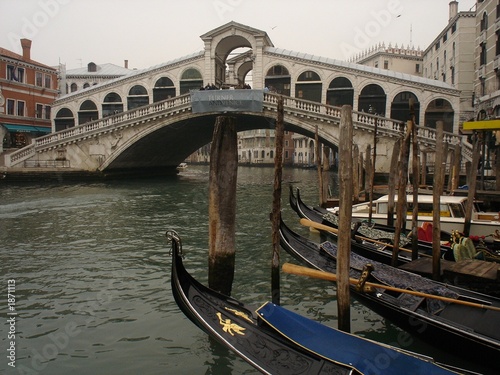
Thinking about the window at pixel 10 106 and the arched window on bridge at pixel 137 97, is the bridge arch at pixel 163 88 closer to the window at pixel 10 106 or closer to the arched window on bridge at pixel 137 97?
the arched window on bridge at pixel 137 97

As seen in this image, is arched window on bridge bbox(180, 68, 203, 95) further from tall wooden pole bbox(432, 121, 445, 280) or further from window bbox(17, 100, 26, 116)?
tall wooden pole bbox(432, 121, 445, 280)

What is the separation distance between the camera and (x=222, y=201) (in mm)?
4051

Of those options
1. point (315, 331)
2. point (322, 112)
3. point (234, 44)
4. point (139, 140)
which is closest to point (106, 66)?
point (234, 44)

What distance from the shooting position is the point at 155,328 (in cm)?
416

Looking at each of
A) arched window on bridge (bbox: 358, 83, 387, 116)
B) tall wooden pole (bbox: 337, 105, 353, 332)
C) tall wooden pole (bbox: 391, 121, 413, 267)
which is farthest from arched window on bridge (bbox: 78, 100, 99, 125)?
tall wooden pole (bbox: 337, 105, 353, 332)

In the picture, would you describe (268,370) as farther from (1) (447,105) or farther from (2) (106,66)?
(2) (106,66)

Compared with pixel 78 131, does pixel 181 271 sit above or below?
below

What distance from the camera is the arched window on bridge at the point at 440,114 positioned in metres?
19.5

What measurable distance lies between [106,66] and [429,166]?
101 feet

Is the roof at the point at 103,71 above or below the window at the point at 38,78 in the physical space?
above

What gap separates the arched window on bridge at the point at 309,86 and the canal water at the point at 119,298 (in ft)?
39.4

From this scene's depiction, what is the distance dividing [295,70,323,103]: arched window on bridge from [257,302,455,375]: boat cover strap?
1858 cm

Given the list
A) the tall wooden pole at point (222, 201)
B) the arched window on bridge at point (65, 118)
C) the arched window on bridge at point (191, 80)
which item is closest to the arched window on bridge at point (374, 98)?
the arched window on bridge at point (191, 80)

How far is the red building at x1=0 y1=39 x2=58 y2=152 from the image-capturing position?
23469 millimetres
